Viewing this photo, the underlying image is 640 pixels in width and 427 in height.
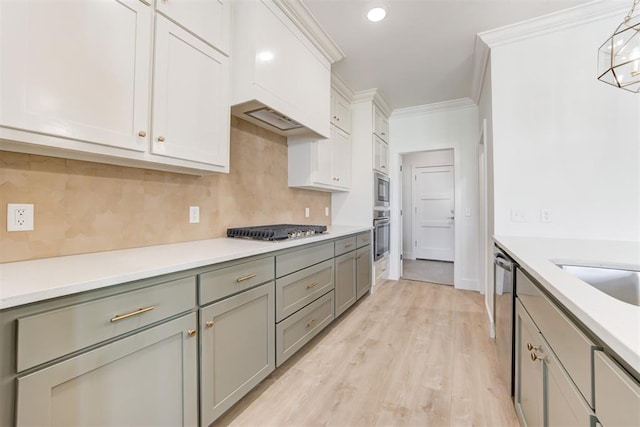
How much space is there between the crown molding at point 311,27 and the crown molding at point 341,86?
44 centimetres

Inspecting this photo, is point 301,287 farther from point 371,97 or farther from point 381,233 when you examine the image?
point 371,97

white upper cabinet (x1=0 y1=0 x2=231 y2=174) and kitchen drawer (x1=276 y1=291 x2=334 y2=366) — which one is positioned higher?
white upper cabinet (x1=0 y1=0 x2=231 y2=174)

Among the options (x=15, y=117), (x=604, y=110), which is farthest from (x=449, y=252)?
(x=15, y=117)

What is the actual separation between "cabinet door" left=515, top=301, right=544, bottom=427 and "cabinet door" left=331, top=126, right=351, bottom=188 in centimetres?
226

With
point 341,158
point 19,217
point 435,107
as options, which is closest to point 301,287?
point 19,217

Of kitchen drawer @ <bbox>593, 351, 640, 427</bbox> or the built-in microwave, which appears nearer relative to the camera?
kitchen drawer @ <bbox>593, 351, 640, 427</bbox>

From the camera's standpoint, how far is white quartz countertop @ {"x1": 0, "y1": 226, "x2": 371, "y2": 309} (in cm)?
78

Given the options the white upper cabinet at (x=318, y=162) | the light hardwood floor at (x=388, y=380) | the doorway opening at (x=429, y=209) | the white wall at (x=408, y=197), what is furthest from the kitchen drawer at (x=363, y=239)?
the white wall at (x=408, y=197)

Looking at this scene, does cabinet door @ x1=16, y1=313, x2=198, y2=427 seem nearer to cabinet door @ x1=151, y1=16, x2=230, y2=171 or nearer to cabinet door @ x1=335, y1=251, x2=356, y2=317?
cabinet door @ x1=151, y1=16, x2=230, y2=171

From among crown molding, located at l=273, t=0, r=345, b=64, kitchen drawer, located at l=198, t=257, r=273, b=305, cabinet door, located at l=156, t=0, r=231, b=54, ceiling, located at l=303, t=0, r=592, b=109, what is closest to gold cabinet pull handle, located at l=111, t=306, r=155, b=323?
kitchen drawer, located at l=198, t=257, r=273, b=305

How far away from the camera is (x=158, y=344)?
1080 mm

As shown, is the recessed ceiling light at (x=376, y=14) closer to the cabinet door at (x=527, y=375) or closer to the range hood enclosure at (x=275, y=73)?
the range hood enclosure at (x=275, y=73)

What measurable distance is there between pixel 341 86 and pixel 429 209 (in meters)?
3.70

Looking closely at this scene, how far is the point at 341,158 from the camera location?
11.2 ft
